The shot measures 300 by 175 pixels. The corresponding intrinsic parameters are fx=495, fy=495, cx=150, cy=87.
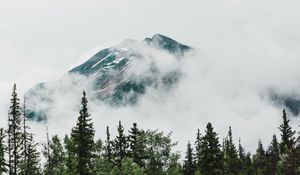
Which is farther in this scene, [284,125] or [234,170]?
[234,170]

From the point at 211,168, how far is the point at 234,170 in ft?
113

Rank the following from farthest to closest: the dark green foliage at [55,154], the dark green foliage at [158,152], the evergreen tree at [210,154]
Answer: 1. the dark green foliage at [55,154]
2. the dark green foliage at [158,152]
3. the evergreen tree at [210,154]

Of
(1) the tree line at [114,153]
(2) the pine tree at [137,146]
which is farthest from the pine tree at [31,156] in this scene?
(2) the pine tree at [137,146]

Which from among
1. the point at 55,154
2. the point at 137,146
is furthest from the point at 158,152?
the point at 55,154

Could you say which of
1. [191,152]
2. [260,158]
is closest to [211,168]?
[191,152]

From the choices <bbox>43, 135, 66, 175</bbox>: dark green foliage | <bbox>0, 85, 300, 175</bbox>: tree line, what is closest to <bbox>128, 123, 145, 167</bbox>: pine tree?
<bbox>0, 85, 300, 175</bbox>: tree line

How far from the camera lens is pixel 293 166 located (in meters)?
70.9

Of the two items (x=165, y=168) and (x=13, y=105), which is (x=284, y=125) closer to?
(x=165, y=168)

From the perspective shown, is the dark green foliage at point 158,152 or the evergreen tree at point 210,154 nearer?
the evergreen tree at point 210,154

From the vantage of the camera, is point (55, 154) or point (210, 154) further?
point (55, 154)

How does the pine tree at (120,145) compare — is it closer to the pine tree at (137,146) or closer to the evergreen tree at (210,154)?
the pine tree at (137,146)

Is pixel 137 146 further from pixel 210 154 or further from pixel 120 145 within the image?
pixel 210 154

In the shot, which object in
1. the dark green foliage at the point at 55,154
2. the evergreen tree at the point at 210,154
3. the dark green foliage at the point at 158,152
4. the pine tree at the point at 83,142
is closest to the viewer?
the pine tree at the point at 83,142

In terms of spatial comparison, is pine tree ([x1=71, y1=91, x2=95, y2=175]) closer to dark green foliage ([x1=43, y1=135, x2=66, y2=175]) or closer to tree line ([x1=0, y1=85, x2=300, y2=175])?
tree line ([x1=0, y1=85, x2=300, y2=175])
